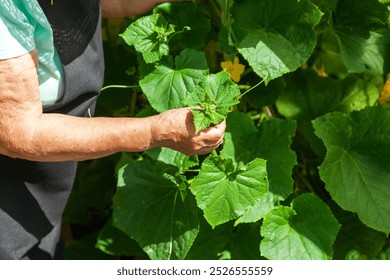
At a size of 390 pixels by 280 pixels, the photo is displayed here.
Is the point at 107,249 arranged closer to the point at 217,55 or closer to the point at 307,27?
the point at 217,55

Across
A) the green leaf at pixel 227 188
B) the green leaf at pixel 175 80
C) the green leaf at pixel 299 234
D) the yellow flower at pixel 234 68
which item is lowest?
the green leaf at pixel 299 234

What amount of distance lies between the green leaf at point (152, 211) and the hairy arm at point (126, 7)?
0.38 metres

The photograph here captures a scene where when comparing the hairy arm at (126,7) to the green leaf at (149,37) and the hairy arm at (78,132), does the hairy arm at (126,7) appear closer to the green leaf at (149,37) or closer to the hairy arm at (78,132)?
the green leaf at (149,37)

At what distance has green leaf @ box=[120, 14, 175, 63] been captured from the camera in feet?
4.36

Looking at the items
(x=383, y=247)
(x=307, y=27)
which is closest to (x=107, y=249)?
(x=383, y=247)

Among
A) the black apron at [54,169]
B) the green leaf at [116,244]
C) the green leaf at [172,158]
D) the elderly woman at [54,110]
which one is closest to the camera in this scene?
the elderly woman at [54,110]

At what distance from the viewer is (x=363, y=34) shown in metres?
1.49

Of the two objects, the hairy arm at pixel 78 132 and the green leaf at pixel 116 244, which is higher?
Result: the hairy arm at pixel 78 132

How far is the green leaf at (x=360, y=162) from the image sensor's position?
1442 mm

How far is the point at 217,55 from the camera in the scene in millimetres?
1646

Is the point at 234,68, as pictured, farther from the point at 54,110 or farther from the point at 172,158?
the point at 54,110

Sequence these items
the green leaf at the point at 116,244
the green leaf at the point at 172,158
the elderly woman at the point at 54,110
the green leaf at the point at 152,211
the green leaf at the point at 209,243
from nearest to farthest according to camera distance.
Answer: the elderly woman at the point at 54,110, the green leaf at the point at 172,158, the green leaf at the point at 152,211, the green leaf at the point at 209,243, the green leaf at the point at 116,244

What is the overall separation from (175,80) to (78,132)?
0.95 feet

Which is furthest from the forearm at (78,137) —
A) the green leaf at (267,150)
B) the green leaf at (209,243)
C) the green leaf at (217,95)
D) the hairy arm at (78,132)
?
the green leaf at (209,243)
